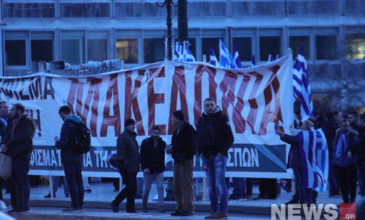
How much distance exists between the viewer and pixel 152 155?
46.6 feet

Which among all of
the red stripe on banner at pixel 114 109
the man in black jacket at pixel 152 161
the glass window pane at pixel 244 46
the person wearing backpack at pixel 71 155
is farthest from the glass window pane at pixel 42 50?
the person wearing backpack at pixel 71 155

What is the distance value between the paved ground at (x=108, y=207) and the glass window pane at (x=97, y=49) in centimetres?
1936

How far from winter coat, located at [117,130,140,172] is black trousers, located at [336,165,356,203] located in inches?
165

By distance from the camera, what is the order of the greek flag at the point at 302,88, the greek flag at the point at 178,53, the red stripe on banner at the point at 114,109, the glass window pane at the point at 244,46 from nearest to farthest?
the greek flag at the point at 302,88 < the red stripe on banner at the point at 114,109 < the greek flag at the point at 178,53 < the glass window pane at the point at 244,46

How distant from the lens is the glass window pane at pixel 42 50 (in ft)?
124

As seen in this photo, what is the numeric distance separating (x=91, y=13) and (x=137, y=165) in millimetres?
25174

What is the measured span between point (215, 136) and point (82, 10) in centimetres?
2666

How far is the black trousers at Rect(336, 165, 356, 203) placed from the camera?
15094 mm

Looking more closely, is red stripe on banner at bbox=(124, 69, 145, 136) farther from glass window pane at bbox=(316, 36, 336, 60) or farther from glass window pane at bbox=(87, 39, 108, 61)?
glass window pane at bbox=(316, 36, 336, 60)

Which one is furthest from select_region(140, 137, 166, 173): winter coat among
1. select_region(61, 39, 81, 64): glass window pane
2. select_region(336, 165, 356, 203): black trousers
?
select_region(61, 39, 81, 64): glass window pane

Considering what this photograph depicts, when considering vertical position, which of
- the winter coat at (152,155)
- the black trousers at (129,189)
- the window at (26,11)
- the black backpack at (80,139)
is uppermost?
the window at (26,11)

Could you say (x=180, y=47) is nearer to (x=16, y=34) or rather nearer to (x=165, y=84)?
(x=165, y=84)

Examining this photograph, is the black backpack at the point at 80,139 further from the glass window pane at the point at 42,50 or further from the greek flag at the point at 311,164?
the glass window pane at the point at 42,50

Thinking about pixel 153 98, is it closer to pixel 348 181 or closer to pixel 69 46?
pixel 348 181
